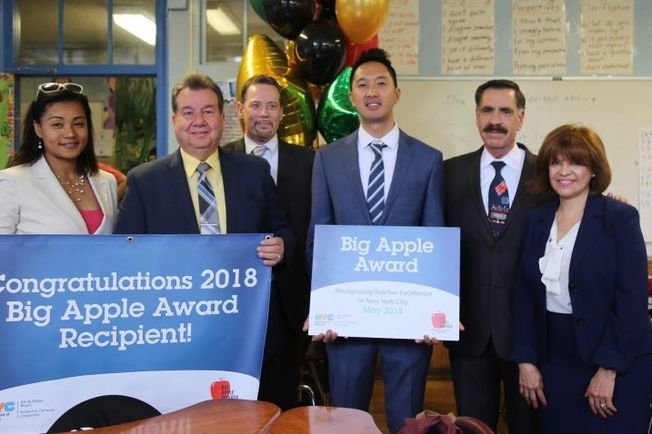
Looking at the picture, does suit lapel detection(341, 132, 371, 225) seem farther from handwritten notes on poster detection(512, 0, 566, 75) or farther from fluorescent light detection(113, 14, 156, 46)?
fluorescent light detection(113, 14, 156, 46)

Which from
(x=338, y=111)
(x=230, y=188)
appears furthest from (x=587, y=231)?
(x=338, y=111)

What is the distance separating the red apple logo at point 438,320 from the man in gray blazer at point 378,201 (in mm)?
129

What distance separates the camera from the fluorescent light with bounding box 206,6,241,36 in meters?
4.69

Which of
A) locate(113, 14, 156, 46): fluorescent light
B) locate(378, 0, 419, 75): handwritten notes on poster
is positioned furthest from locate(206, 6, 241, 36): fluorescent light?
locate(378, 0, 419, 75): handwritten notes on poster

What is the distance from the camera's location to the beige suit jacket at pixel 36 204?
2.15 m

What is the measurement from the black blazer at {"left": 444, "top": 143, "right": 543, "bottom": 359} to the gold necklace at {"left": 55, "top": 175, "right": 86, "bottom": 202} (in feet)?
4.46

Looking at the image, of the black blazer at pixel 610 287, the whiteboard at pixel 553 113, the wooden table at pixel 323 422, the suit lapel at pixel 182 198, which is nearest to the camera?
the wooden table at pixel 323 422

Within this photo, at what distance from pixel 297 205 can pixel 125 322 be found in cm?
111

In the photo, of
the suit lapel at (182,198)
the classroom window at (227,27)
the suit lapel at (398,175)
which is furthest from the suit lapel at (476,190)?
the classroom window at (227,27)

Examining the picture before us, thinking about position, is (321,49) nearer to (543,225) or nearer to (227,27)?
(543,225)

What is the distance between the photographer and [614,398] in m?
1.99

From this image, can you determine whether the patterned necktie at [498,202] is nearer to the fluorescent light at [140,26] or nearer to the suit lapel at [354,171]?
the suit lapel at [354,171]

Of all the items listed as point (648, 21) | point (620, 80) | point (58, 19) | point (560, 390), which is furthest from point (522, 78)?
point (58, 19)

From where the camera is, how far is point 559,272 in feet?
6.70
